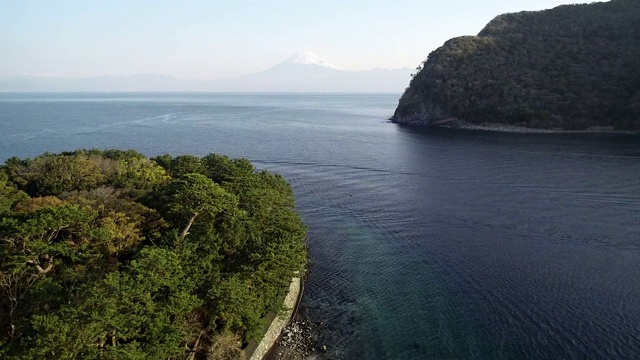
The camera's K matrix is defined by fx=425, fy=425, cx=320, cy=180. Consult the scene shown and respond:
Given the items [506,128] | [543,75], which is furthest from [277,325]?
[543,75]

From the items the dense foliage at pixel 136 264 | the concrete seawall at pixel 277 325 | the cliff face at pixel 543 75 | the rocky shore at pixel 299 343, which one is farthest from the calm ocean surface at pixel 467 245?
the cliff face at pixel 543 75

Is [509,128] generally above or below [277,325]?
above

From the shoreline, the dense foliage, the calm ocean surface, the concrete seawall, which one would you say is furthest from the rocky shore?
the shoreline

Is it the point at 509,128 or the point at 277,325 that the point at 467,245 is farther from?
the point at 509,128

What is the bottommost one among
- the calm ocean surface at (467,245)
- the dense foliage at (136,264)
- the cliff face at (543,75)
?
the calm ocean surface at (467,245)

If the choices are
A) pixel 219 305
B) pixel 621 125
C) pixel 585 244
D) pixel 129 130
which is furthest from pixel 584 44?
pixel 219 305

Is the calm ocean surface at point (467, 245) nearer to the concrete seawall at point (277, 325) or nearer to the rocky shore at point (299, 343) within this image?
the rocky shore at point (299, 343)
